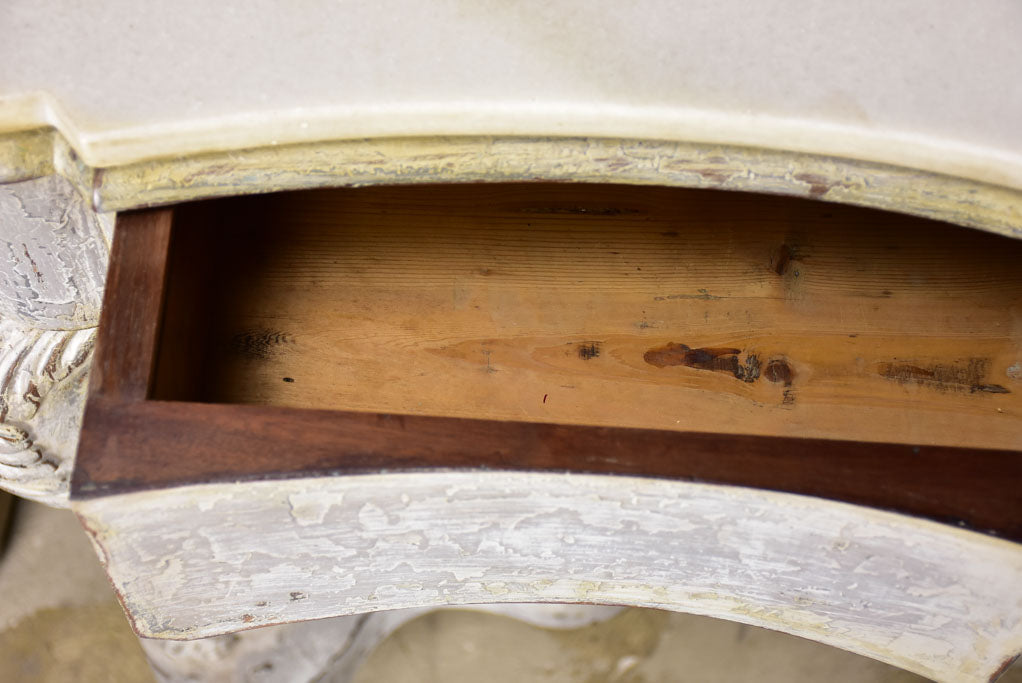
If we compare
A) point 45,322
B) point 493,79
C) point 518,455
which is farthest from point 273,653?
point 493,79

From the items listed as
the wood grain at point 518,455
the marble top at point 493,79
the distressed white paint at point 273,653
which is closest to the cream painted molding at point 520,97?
the marble top at point 493,79

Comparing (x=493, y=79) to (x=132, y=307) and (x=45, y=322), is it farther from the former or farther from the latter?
(x=45, y=322)

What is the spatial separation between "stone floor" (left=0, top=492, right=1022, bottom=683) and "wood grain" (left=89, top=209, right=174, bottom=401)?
1.85ft

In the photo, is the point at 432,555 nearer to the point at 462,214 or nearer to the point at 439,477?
the point at 439,477

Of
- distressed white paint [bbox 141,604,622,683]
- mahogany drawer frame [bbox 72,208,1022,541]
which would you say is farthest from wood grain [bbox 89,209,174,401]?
distressed white paint [bbox 141,604,622,683]

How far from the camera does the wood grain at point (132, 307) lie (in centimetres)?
43

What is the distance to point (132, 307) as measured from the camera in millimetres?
443

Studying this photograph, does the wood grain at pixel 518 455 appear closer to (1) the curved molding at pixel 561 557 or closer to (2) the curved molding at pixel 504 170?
(1) the curved molding at pixel 561 557

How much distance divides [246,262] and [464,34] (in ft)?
0.87

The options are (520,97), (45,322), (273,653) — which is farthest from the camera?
(273,653)

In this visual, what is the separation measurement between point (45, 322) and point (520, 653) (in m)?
0.59

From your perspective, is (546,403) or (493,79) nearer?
(493,79)

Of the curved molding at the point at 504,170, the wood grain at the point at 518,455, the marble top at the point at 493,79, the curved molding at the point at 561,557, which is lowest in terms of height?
the curved molding at the point at 561,557

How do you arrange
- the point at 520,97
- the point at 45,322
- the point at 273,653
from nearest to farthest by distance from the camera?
the point at 520,97, the point at 45,322, the point at 273,653
